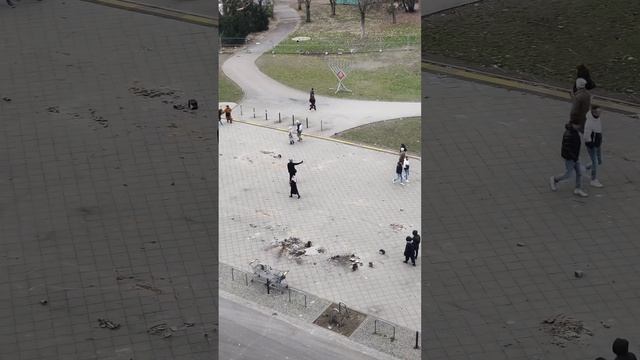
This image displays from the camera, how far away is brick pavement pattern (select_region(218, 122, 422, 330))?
53.9 feet

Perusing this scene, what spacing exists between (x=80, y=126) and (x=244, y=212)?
194 inches

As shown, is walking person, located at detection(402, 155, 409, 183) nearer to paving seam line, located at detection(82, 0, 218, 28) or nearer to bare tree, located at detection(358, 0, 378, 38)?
paving seam line, located at detection(82, 0, 218, 28)

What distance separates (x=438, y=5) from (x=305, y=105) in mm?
7360

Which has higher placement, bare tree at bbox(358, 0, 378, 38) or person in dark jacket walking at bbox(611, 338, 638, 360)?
bare tree at bbox(358, 0, 378, 38)

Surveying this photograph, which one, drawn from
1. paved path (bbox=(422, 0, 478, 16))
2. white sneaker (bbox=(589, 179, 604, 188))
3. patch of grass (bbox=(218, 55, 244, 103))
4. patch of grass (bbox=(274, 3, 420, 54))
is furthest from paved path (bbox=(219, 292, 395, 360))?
patch of grass (bbox=(274, 3, 420, 54))

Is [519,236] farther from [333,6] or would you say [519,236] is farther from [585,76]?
[333,6]

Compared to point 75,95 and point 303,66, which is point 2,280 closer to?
point 75,95

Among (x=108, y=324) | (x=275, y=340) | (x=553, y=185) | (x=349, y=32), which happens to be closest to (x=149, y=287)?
(x=108, y=324)

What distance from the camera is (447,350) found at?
36.0 ft

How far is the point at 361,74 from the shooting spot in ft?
103

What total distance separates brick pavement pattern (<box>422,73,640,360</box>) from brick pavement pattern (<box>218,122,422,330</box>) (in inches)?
108

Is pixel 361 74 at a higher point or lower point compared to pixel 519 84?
lower

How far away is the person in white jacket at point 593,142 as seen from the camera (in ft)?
43.7

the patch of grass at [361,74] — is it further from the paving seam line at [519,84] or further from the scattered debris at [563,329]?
the scattered debris at [563,329]
